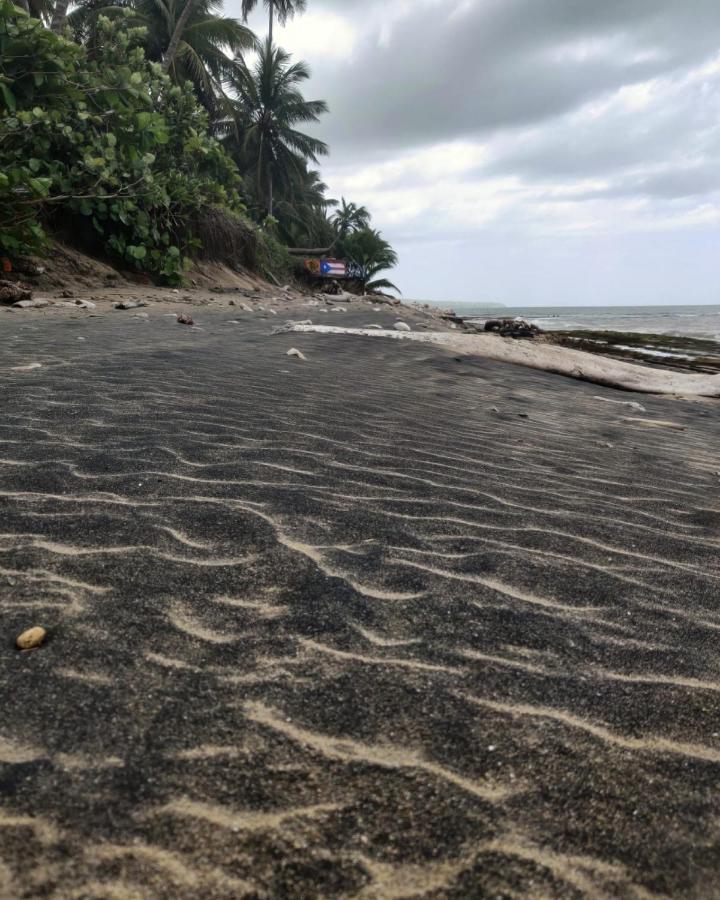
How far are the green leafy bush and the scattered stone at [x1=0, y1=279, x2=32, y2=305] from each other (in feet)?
2.38

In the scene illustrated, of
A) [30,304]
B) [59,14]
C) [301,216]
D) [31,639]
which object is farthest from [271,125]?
[31,639]

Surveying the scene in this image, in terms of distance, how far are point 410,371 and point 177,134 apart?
11005mm

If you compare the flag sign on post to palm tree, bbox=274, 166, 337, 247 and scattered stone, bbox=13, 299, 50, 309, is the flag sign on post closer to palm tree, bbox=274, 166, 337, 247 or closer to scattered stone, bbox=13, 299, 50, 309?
palm tree, bbox=274, 166, 337, 247

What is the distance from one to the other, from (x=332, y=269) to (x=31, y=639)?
29.2 meters

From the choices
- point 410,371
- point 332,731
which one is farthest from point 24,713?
point 410,371

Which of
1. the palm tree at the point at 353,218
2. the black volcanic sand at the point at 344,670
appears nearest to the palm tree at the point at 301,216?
the palm tree at the point at 353,218

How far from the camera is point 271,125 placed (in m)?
33.2

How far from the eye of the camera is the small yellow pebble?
1.62 meters

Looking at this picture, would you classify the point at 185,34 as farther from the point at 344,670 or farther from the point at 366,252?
the point at 344,670

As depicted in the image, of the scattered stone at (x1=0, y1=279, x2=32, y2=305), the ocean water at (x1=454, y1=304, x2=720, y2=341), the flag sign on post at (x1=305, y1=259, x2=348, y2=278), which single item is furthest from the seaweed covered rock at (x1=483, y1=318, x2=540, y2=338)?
the flag sign on post at (x1=305, y1=259, x2=348, y2=278)

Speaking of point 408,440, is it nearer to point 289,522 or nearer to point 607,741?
point 289,522

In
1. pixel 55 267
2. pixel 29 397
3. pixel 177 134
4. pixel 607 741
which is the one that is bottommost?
pixel 607 741

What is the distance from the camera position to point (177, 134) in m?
14.3

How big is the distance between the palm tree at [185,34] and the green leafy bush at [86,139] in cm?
1197
